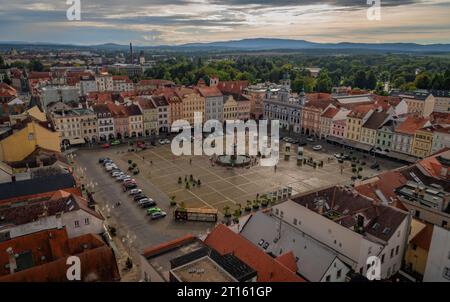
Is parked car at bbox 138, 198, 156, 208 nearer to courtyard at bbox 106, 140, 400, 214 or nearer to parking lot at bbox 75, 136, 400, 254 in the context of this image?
parking lot at bbox 75, 136, 400, 254

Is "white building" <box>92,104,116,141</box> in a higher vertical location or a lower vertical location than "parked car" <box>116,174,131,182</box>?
higher

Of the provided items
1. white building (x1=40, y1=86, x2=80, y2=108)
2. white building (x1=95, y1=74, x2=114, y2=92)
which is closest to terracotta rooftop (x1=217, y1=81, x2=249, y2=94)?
white building (x1=40, y1=86, x2=80, y2=108)

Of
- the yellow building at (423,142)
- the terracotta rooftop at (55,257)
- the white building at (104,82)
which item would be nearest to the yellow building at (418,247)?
the terracotta rooftop at (55,257)

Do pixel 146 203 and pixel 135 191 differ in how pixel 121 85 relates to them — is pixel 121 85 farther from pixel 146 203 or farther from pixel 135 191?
pixel 146 203

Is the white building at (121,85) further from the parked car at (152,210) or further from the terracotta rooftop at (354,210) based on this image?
the terracotta rooftop at (354,210)
